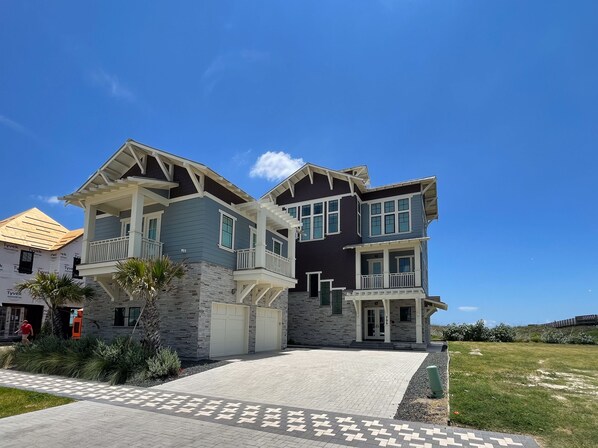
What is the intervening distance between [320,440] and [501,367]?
411 inches

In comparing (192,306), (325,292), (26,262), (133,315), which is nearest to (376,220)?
(325,292)

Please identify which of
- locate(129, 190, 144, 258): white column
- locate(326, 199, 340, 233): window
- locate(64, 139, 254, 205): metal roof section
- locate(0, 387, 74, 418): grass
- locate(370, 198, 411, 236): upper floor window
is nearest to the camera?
locate(0, 387, 74, 418): grass

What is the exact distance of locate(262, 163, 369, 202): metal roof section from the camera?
83.4ft

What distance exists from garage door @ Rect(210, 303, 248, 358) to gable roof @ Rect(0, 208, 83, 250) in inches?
692

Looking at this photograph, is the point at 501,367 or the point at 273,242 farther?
the point at 273,242

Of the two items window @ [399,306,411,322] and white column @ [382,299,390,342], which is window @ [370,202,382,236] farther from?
window @ [399,306,411,322]

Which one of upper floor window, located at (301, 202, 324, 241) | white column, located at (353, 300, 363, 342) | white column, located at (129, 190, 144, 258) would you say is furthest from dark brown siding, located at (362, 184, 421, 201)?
white column, located at (129, 190, 144, 258)

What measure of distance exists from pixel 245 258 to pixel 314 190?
10.7m

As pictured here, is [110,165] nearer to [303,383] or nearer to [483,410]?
[303,383]

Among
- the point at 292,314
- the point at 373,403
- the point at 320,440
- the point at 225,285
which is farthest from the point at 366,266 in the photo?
the point at 320,440

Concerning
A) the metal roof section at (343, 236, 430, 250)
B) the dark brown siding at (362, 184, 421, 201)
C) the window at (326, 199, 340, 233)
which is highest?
the dark brown siding at (362, 184, 421, 201)

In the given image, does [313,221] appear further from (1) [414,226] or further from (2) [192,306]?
(2) [192,306]

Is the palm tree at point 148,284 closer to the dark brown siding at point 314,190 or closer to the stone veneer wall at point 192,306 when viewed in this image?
the stone veneer wall at point 192,306

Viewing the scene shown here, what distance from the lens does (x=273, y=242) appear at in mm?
22188
